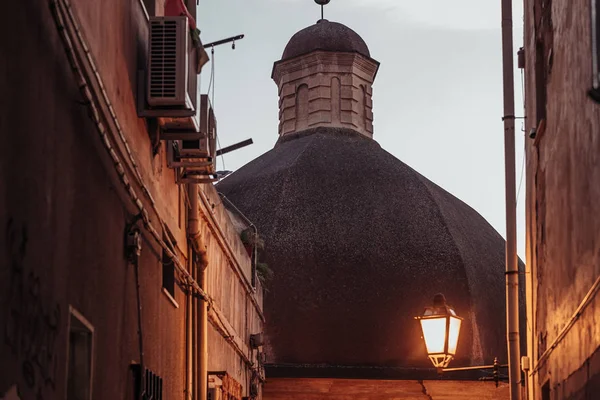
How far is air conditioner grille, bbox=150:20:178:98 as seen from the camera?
879cm

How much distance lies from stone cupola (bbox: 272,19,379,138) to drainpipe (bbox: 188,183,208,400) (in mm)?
23765

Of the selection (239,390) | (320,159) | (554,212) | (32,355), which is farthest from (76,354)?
(320,159)

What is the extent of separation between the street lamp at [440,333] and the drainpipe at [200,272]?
2.06 m

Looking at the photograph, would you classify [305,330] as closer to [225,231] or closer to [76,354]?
[225,231]

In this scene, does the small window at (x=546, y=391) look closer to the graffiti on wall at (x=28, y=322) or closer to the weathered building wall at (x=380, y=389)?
the graffiti on wall at (x=28, y=322)

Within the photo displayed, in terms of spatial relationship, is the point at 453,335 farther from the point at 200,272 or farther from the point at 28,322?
the point at 28,322

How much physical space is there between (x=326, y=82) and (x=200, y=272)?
24386 mm

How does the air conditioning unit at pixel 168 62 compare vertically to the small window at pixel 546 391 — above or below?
above

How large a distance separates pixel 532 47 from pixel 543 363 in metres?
3.49

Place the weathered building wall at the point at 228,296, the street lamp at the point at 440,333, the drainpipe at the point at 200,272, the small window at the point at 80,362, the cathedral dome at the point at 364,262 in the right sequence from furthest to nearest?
the cathedral dome at the point at 364,262, the weathered building wall at the point at 228,296, the street lamp at the point at 440,333, the drainpipe at the point at 200,272, the small window at the point at 80,362

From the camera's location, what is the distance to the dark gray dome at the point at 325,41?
121ft

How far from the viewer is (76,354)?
7.29m

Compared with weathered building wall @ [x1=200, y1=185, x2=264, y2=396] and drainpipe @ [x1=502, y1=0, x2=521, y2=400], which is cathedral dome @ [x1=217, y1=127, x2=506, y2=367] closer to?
weathered building wall @ [x1=200, y1=185, x2=264, y2=396]

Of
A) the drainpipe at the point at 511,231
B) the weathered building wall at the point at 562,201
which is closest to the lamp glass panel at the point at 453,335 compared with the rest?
the weathered building wall at the point at 562,201
